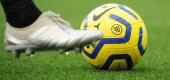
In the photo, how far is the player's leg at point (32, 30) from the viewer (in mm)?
4055

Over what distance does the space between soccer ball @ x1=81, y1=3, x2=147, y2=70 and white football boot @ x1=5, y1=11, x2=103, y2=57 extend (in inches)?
58.2

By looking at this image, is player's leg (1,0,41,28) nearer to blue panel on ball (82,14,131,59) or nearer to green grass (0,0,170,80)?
green grass (0,0,170,80)

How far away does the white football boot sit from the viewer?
3975mm

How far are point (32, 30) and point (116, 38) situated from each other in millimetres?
1607

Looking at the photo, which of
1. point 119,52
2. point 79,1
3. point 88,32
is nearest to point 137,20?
point 119,52

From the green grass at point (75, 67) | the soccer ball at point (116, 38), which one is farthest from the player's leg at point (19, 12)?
the soccer ball at point (116, 38)

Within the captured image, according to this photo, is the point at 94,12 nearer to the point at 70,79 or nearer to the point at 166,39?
the point at 70,79

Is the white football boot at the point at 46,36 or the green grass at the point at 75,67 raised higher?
the white football boot at the point at 46,36

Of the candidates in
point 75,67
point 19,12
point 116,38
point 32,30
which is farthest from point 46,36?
point 75,67

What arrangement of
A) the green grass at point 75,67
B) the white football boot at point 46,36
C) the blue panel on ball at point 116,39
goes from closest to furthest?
the white football boot at point 46,36 < the green grass at point 75,67 < the blue panel on ball at point 116,39

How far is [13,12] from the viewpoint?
4.20 m

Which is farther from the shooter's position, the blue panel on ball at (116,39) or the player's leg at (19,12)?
the blue panel on ball at (116,39)

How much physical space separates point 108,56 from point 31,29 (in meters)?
1.68

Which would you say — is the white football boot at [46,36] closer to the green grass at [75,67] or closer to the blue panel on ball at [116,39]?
the green grass at [75,67]
